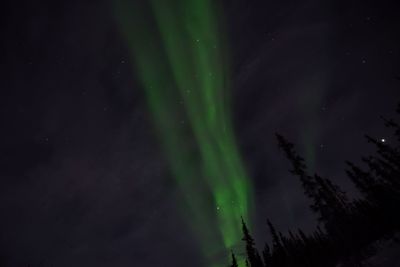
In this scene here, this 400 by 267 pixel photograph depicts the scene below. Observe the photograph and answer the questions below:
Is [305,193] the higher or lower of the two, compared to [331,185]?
lower

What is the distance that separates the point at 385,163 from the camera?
5528cm

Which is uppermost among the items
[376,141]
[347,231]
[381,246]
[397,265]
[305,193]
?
[376,141]

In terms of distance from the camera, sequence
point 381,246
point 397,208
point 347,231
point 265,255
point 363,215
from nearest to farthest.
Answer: point 381,246 < point 347,231 < point 397,208 < point 363,215 < point 265,255

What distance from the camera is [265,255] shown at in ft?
286

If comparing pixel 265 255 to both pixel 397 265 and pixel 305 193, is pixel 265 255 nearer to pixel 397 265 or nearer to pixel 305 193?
pixel 305 193

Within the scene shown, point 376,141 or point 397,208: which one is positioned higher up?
point 376,141

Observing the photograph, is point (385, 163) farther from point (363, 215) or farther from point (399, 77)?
point (399, 77)

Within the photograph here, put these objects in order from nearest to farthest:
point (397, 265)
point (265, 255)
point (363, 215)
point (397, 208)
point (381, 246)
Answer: point (397, 265), point (381, 246), point (397, 208), point (363, 215), point (265, 255)

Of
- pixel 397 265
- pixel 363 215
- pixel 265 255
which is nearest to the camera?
pixel 397 265

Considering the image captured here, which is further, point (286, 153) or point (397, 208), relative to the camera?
point (397, 208)

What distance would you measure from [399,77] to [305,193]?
21514 mm

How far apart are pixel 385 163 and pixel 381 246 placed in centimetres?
3001

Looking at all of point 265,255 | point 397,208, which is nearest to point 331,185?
point 397,208

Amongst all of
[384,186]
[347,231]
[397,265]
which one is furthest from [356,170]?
[397,265]
